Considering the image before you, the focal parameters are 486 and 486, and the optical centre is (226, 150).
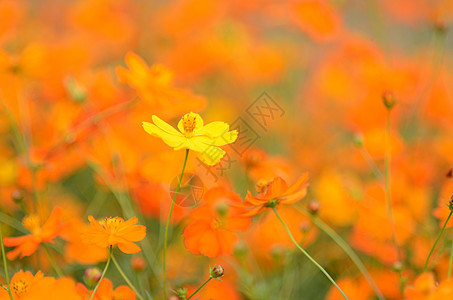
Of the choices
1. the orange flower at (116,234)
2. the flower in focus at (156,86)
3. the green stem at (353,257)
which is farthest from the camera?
the flower in focus at (156,86)

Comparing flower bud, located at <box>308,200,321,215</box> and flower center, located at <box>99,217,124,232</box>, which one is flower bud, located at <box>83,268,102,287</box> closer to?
flower center, located at <box>99,217,124,232</box>

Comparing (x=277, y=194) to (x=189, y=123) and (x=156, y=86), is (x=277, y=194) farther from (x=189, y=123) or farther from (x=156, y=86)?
(x=156, y=86)

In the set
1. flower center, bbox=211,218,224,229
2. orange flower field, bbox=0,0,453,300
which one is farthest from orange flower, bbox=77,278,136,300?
flower center, bbox=211,218,224,229

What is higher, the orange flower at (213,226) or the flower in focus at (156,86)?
the flower in focus at (156,86)

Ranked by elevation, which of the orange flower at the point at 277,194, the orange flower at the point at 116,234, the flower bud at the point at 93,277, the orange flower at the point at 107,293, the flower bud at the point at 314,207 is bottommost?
the orange flower at the point at 107,293

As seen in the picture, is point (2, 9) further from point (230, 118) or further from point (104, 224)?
point (104, 224)

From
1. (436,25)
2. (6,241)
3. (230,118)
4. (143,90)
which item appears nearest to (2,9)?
(230,118)

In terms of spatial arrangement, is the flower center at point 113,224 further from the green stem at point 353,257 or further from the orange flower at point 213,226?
the green stem at point 353,257

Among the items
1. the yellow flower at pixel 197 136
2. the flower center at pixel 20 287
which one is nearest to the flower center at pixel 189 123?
the yellow flower at pixel 197 136
